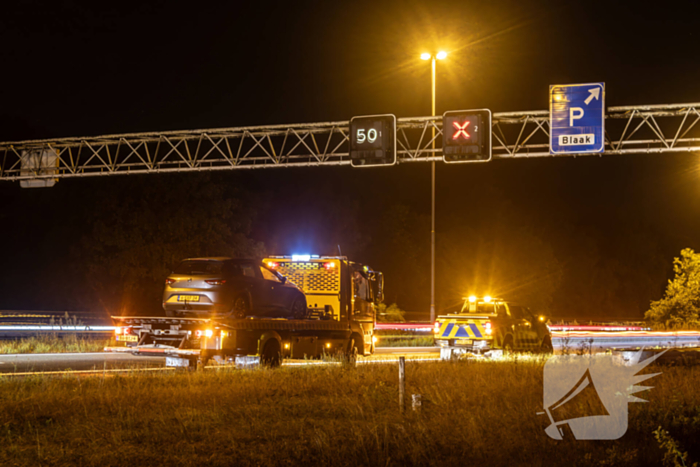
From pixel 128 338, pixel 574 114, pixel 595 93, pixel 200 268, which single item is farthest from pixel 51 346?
pixel 595 93

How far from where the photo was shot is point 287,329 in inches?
634

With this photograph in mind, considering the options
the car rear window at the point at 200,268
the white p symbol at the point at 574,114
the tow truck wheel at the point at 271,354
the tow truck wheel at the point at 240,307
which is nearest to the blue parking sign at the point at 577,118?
the white p symbol at the point at 574,114

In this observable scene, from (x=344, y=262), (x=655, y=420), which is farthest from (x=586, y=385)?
(x=344, y=262)

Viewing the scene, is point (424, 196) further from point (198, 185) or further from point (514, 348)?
point (514, 348)

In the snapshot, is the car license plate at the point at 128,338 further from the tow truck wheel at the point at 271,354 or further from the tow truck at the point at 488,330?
the tow truck at the point at 488,330

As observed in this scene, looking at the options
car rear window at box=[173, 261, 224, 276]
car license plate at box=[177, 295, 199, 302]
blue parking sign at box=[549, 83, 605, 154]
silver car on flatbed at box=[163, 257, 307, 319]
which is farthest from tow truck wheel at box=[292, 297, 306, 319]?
blue parking sign at box=[549, 83, 605, 154]

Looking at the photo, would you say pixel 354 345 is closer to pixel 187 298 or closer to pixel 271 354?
pixel 271 354

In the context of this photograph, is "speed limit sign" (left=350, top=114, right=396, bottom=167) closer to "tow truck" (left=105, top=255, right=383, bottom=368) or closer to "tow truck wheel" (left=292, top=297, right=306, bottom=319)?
"tow truck" (left=105, top=255, right=383, bottom=368)

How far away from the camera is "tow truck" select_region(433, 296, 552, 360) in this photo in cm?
1888

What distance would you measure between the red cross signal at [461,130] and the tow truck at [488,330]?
5015 millimetres

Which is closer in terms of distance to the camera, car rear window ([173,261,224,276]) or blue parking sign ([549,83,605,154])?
car rear window ([173,261,224,276])

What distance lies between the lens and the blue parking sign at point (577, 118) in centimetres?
2169

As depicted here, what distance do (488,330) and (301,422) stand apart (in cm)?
1061

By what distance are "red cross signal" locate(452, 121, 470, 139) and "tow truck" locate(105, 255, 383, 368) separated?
521 cm
